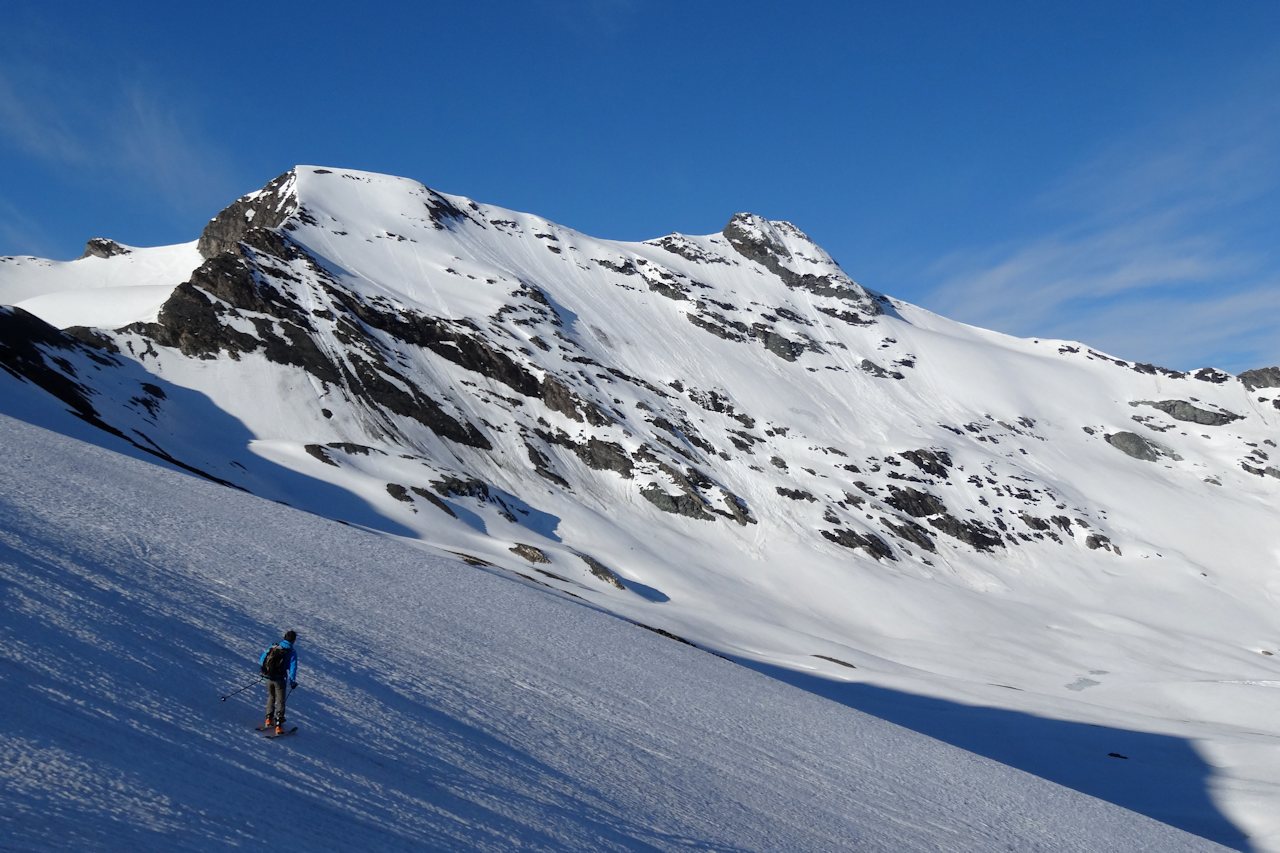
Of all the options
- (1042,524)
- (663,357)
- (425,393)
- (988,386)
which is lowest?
(425,393)

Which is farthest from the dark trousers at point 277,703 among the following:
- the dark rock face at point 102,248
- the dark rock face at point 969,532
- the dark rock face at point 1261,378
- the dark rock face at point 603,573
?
the dark rock face at point 1261,378

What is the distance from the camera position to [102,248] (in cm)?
14612

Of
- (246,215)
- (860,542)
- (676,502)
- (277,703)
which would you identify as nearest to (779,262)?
(860,542)

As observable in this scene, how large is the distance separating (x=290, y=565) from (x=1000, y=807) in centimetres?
1861

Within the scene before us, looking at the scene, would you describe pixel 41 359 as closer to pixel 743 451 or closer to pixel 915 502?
pixel 743 451

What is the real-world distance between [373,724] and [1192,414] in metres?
193

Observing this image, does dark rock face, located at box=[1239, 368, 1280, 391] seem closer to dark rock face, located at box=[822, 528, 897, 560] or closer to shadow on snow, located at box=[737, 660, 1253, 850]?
dark rock face, located at box=[822, 528, 897, 560]

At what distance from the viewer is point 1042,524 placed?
120562mm

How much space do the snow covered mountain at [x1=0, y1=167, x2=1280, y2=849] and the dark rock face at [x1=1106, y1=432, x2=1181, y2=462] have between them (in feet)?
1.79

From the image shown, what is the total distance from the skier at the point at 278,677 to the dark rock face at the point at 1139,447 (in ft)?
554

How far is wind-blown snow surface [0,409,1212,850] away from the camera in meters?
8.38

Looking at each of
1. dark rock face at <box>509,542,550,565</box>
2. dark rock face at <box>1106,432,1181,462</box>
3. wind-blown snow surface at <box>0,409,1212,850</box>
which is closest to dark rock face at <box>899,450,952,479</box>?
dark rock face at <box>1106,432,1181,462</box>

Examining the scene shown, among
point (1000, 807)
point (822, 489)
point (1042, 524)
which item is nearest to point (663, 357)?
point (822, 489)

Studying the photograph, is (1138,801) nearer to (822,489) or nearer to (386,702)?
(386,702)
